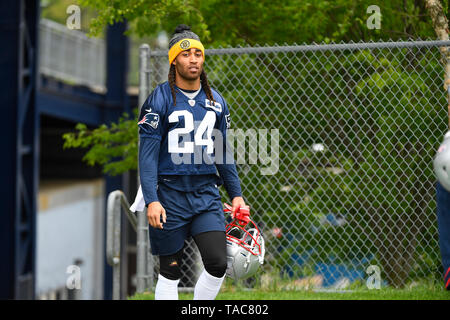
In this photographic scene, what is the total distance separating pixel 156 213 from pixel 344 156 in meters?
3.20

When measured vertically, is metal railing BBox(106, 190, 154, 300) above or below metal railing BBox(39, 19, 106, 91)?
below

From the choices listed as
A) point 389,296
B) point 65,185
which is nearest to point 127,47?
point 65,185

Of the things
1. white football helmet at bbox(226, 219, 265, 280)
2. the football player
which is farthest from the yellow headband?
white football helmet at bbox(226, 219, 265, 280)

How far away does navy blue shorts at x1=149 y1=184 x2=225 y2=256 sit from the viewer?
4.34 meters

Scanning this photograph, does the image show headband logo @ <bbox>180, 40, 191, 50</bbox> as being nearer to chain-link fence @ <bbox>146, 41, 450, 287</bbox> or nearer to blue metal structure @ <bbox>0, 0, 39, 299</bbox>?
chain-link fence @ <bbox>146, 41, 450, 287</bbox>

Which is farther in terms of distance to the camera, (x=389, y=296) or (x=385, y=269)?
(x=385, y=269)

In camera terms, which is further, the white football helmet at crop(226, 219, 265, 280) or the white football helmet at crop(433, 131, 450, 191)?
the white football helmet at crop(226, 219, 265, 280)

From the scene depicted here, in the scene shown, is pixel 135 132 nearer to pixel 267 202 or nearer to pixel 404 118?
pixel 267 202

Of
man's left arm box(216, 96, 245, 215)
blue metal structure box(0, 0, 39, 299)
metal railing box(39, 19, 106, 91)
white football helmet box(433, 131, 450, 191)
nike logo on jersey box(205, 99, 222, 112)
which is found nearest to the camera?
white football helmet box(433, 131, 450, 191)

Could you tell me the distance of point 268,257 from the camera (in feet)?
22.9

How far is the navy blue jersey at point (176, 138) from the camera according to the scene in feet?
13.9

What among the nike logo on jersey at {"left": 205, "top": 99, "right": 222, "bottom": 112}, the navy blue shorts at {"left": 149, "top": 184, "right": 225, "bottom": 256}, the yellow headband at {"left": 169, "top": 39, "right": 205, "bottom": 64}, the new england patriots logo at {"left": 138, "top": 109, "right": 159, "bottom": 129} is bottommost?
the navy blue shorts at {"left": 149, "top": 184, "right": 225, "bottom": 256}

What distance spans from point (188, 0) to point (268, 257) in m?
2.85

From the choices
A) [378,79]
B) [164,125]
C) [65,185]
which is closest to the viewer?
[164,125]
